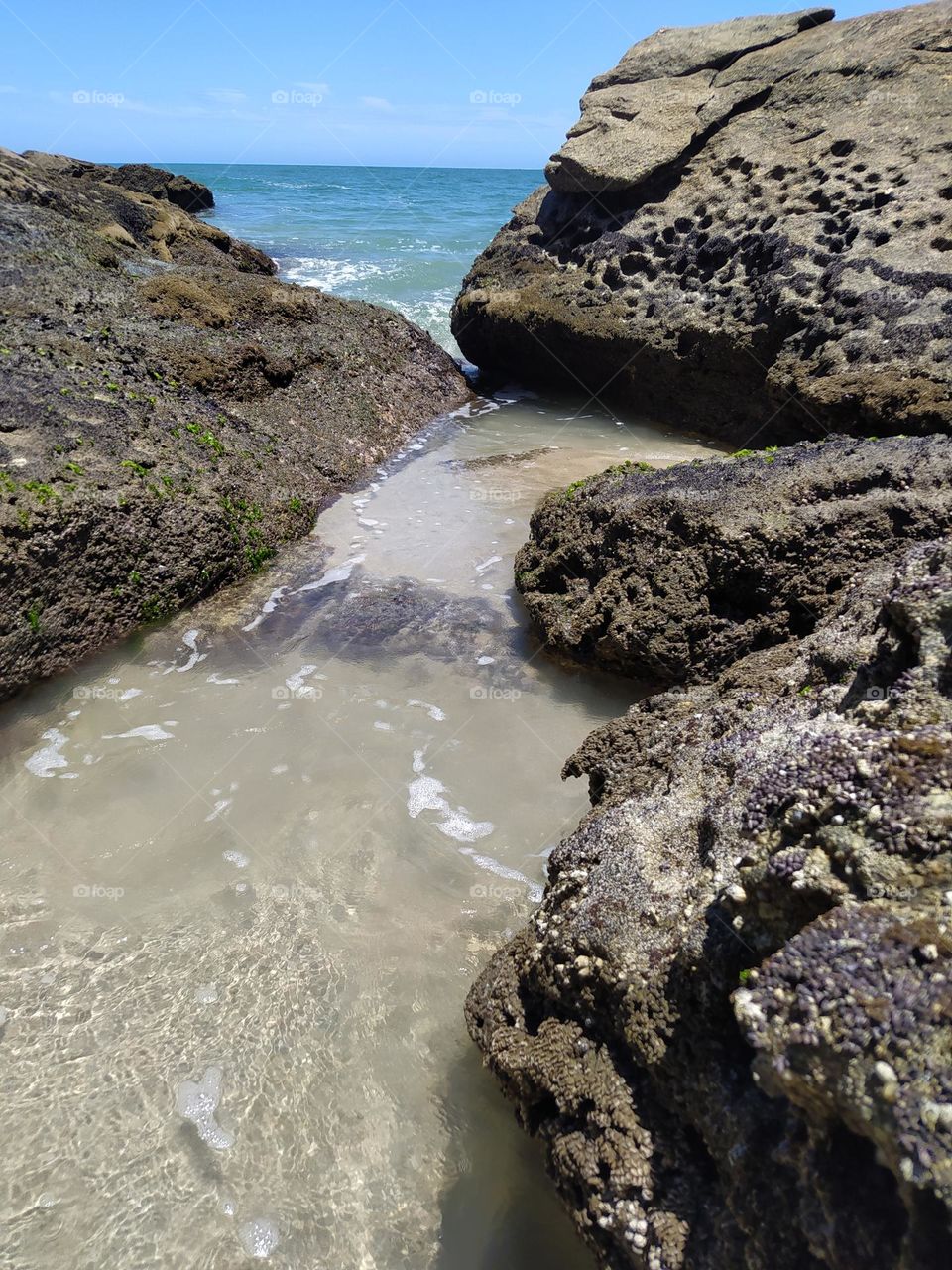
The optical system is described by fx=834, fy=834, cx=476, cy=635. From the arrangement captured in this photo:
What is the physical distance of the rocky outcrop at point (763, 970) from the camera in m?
1.60

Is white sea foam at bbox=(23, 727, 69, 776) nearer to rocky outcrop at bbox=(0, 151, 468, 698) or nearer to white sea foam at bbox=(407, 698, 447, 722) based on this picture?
rocky outcrop at bbox=(0, 151, 468, 698)

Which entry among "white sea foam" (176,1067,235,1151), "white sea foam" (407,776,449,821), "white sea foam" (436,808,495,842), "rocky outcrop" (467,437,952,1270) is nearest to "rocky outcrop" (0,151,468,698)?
"white sea foam" (407,776,449,821)

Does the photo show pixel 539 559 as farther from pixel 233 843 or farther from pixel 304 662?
pixel 233 843

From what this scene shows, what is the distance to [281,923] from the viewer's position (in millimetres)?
3467

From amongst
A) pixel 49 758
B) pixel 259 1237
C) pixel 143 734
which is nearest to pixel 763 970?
pixel 259 1237

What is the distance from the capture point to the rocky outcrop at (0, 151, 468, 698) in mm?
5184

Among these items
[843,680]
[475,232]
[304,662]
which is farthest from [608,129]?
[475,232]

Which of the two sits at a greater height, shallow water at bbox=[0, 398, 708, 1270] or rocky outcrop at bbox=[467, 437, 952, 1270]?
rocky outcrop at bbox=[467, 437, 952, 1270]

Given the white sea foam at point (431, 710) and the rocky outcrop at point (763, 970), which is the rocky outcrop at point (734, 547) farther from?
the white sea foam at point (431, 710)

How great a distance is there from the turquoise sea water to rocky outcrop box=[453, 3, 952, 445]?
150 inches

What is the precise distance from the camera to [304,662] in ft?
17.1

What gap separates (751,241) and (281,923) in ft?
29.2

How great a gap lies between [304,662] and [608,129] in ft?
30.9

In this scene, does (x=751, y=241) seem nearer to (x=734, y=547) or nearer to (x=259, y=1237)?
(x=734, y=547)
